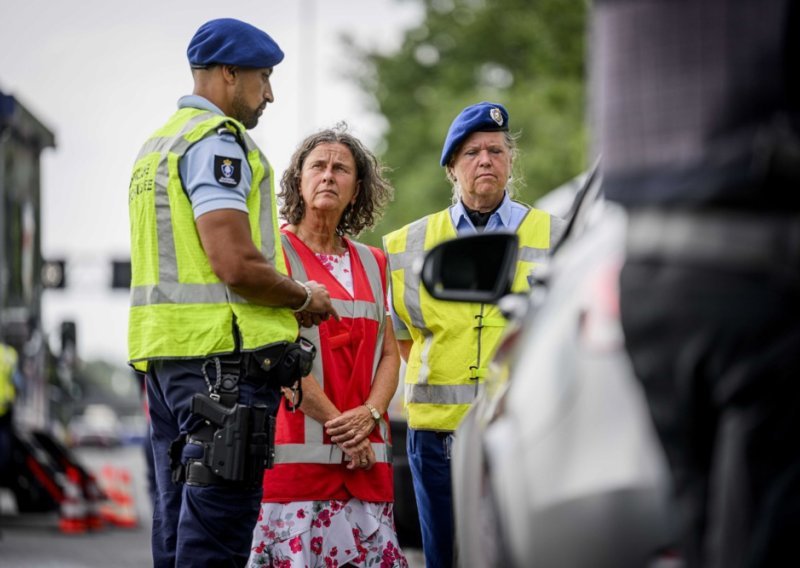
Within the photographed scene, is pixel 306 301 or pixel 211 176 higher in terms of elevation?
pixel 211 176

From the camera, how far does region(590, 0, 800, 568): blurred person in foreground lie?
7.35 ft

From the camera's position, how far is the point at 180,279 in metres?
4.55

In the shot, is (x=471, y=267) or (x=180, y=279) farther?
(x=180, y=279)

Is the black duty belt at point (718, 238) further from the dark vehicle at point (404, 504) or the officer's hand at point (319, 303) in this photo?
the dark vehicle at point (404, 504)

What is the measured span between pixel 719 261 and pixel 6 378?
10.4 metres

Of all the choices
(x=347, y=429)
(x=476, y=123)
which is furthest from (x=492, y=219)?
(x=347, y=429)

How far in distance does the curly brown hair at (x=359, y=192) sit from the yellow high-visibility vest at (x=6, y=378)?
6.53 m

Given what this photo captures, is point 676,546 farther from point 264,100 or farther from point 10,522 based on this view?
point 10,522

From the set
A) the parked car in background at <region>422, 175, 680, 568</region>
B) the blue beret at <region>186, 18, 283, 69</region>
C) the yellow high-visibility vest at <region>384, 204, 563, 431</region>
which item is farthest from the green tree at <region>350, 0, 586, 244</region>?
the parked car in background at <region>422, 175, 680, 568</region>

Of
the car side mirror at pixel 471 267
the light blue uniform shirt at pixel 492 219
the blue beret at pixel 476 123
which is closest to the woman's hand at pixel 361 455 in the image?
the light blue uniform shirt at pixel 492 219

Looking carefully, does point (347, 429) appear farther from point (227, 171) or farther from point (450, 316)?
point (227, 171)

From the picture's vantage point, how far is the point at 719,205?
2295 mm

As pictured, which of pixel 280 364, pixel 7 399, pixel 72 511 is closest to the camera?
pixel 280 364

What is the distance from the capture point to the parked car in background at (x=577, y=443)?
2.49 meters
